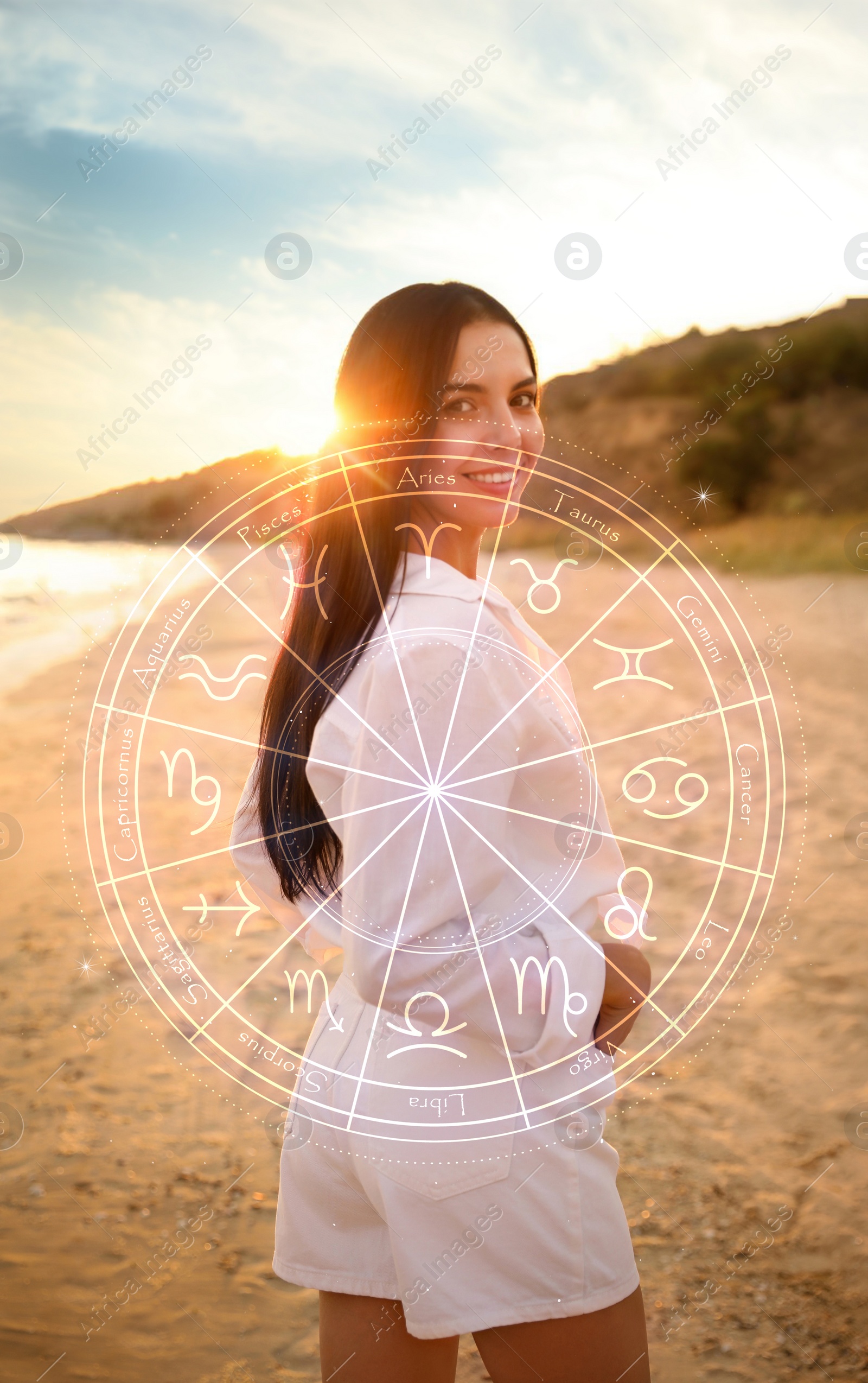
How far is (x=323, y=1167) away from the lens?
1472 mm

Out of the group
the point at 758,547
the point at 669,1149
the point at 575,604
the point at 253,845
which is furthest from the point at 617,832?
the point at 758,547

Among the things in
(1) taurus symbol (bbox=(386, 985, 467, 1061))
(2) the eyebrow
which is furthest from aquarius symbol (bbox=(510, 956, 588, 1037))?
(2) the eyebrow

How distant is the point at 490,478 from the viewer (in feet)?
4.99

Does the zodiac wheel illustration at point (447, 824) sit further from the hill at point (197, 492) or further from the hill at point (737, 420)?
the hill at point (737, 420)

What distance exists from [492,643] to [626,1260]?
901 mm

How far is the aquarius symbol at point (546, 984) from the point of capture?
1.22m

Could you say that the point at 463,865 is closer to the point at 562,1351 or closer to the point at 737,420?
the point at 562,1351

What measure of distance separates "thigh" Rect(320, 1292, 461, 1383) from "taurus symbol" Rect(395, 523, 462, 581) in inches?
41.6

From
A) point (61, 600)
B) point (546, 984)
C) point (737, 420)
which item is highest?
point (737, 420)

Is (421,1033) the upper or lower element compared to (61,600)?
lower

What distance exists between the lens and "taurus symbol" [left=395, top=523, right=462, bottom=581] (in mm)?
1402

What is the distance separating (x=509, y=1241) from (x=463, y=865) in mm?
582

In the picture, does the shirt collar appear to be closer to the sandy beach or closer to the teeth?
the teeth

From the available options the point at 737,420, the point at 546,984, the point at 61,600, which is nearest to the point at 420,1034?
the point at 546,984
